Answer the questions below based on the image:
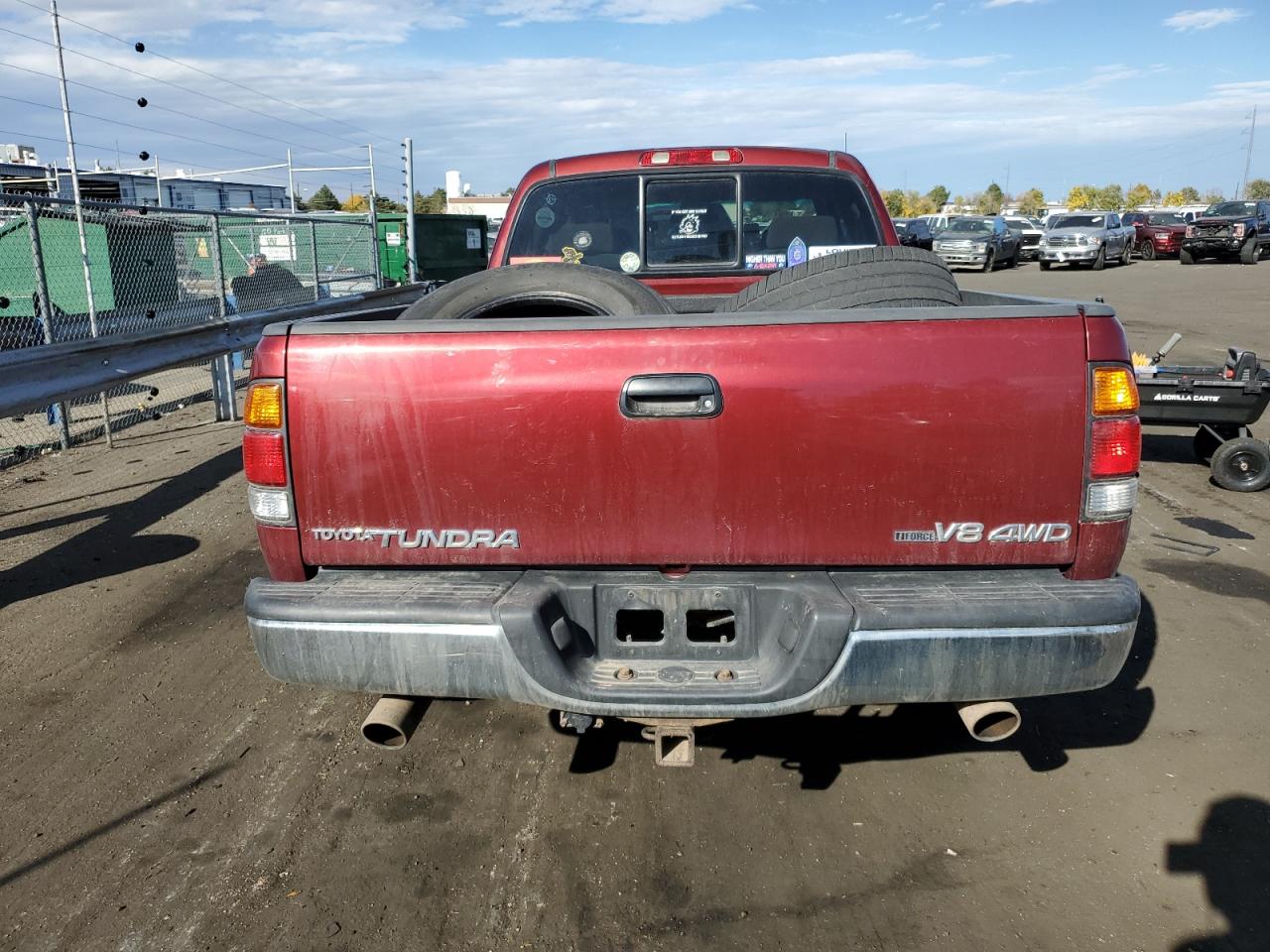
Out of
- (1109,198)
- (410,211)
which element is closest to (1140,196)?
(1109,198)

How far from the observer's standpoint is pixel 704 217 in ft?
16.9

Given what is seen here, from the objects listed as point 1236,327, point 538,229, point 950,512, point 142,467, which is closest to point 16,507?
point 142,467

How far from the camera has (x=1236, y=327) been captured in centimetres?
1616

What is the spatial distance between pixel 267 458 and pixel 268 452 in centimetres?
2

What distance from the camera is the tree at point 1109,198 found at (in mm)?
106625

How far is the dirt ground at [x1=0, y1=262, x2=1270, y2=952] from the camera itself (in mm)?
2711

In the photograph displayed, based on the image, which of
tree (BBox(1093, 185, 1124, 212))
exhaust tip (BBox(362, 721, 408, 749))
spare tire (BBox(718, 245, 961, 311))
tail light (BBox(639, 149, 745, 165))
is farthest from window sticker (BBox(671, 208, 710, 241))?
tree (BBox(1093, 185, 1124, 212))

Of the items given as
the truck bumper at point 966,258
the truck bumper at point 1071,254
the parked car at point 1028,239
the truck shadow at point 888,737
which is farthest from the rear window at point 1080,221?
the truck shadow at point 888,737

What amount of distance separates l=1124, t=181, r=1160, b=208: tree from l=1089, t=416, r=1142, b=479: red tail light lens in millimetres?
119520

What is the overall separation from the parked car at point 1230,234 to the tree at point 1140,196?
3295 inches

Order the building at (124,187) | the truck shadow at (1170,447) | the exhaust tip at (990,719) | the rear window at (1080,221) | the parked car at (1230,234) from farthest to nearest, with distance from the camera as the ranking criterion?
the rear window at (1080,221)
the parked car at (1230,234)
the building at (124,187)
the truck shadow at (1170,447)
the exhaust tip at (990,719)

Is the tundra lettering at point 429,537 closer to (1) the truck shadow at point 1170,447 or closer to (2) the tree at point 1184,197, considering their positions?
(1) the truck shadow at point 1170,447

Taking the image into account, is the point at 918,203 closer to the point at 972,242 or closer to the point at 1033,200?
the point at 1033,200

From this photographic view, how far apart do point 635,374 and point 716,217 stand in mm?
2845
